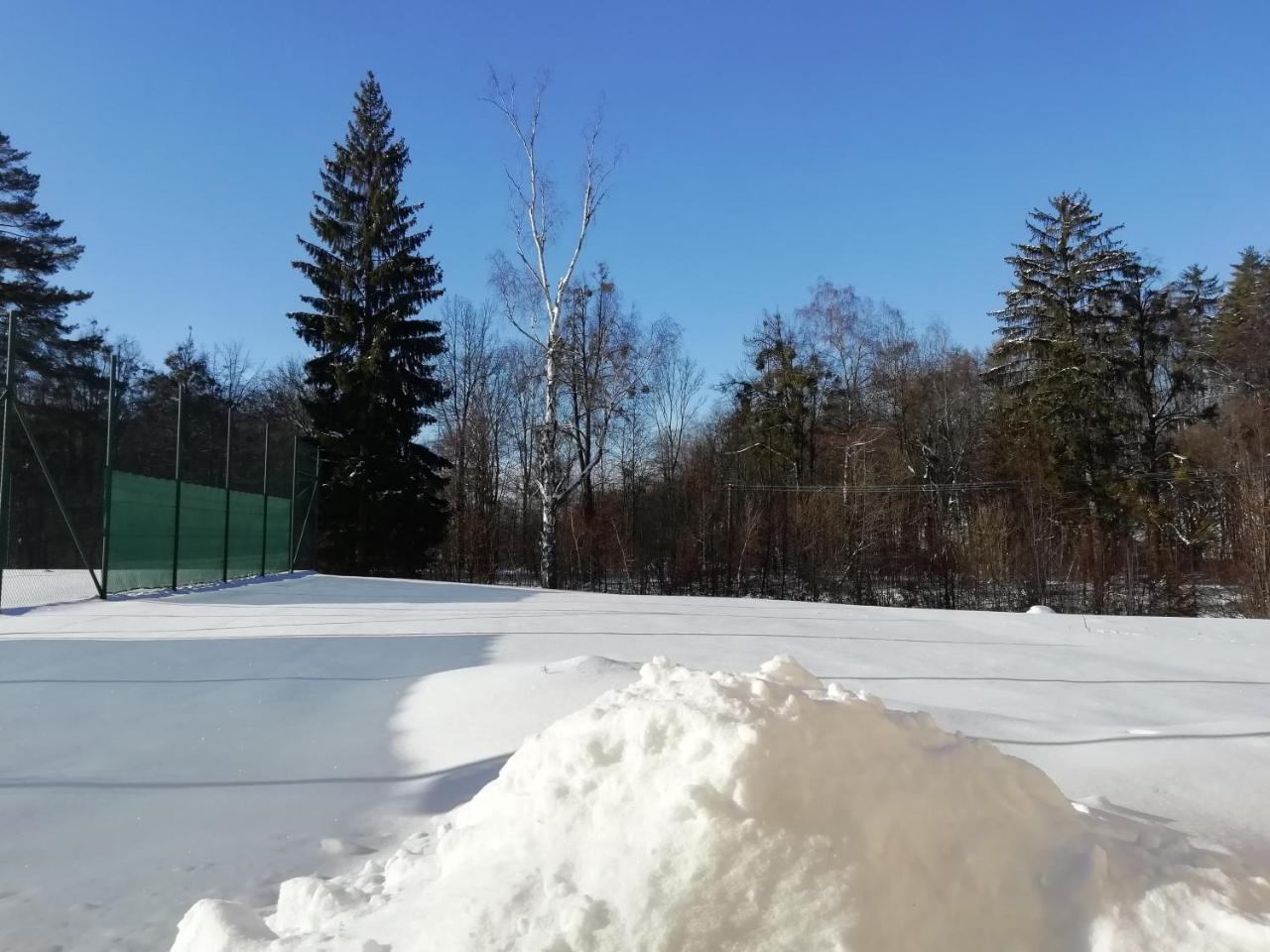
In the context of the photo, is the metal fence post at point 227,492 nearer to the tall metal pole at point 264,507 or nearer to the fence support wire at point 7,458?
the tall metal pole at point 264,507

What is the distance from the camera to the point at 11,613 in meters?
9.31

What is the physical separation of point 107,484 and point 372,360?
12.1 metres

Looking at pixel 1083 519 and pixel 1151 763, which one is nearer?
pixel 1151 763

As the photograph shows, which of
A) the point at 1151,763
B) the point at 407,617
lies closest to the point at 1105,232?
the point at 407,617

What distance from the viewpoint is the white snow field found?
7.00 feet

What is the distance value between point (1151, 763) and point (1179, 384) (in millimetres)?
27046

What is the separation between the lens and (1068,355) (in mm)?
24969

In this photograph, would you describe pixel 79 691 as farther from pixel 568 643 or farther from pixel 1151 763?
pixel 1151 763

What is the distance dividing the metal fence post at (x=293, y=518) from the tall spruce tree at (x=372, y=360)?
446 cm

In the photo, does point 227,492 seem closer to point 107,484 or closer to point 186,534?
point 186,534

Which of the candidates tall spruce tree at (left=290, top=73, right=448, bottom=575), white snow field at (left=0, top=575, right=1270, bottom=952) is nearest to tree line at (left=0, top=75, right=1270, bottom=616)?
tall spruce tree at (left=290, top=73, right=448, bottom=575)

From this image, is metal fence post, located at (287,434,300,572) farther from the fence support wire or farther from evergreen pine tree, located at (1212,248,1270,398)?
evergreen pine tree, located at (1212,248,1270,398)

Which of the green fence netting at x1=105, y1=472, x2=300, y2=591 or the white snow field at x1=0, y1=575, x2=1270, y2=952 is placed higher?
the green fence netting at x1=105, y1=472, x2=300, y2=591

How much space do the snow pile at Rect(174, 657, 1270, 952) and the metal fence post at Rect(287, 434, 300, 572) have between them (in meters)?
16.4
